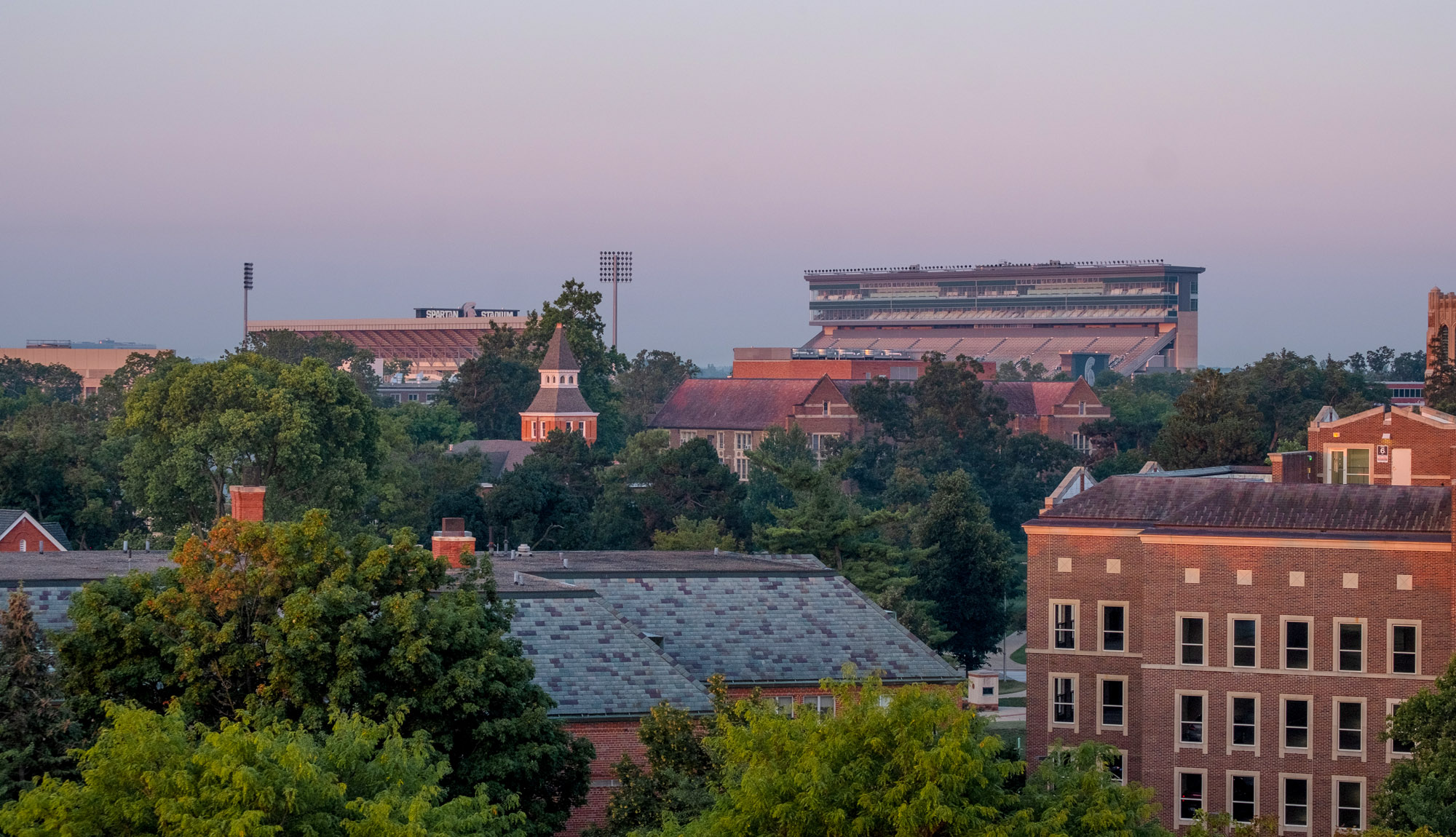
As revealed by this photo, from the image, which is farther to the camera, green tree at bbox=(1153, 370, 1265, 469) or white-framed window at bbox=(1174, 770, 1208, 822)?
green tree at bbox=(1153, 370, 1265, 469)

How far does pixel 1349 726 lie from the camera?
47.5 metres

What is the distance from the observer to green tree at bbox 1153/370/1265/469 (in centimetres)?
9550

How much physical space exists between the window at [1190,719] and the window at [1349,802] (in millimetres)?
3443

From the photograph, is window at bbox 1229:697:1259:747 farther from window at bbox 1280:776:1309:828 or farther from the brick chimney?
the brick chimney

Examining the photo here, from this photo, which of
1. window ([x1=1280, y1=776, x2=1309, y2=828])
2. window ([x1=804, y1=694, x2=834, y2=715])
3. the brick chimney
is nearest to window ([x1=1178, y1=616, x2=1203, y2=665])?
window ([x1=1280, y1=776, x2=1309, y2=828])

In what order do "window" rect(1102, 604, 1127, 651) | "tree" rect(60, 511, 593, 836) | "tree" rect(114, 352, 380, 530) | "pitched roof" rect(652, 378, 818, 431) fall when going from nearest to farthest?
1. "tree" rect(60, 511, 593, 836)
2. "window" rect(1102, 604, 1127, 651)
3. "tree" rect(114, 352, 380, 530)
4. "pitched roof" rect(652, 378, 818, 431)

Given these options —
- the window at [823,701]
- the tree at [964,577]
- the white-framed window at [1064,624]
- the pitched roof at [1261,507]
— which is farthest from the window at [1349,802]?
the tree at [964,577]

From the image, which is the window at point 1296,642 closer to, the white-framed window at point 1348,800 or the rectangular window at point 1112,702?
the white-framed window at point 1348,800

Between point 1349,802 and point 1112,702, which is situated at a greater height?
point 1112,702

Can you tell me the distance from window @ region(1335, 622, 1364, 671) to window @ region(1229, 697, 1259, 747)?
7.67 ft

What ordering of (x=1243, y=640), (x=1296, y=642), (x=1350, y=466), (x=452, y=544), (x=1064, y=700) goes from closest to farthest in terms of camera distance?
(x=1296, y=642) < (x=452, y=544) < (x=1243, y=640) < (x=1064, y=700) < (x=1350, y=466)

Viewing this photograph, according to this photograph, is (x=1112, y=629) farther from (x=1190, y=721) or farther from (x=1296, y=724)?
(x=1296, y=724)

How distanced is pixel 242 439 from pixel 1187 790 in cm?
4175

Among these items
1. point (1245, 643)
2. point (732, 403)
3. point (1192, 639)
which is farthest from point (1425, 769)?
point (732, 403)
